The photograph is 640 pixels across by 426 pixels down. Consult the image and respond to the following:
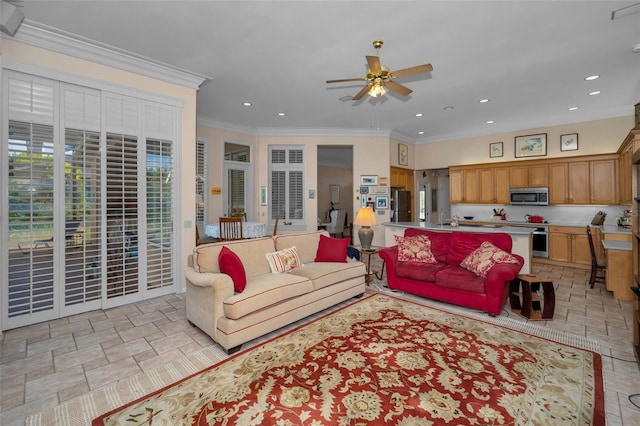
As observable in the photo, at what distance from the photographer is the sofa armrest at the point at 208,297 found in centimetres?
266

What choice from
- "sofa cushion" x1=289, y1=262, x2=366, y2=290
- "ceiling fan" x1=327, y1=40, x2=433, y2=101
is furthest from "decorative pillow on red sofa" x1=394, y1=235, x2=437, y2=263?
"ceiling fan" x1=327, y1=40, x2=433, y2=101

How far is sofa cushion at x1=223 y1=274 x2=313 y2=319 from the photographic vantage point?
2594 millimetres

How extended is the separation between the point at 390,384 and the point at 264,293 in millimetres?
1355

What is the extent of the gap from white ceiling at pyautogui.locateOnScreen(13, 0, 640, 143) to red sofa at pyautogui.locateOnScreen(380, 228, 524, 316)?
7.84ft

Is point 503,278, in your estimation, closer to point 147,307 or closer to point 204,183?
point 147,307

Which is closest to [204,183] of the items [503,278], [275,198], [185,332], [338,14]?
[275,198]

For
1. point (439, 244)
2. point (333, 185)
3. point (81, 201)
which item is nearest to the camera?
point (81, 201)

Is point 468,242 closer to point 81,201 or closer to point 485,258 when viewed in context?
point 485,258

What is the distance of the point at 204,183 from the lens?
255 inches

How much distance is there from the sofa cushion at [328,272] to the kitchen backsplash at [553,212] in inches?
197

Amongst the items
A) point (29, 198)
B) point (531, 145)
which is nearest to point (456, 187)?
point (531, 145)

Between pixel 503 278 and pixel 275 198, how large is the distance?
541 cm

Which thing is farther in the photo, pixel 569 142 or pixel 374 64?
pixel 569 142

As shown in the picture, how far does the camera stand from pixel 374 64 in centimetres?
292
